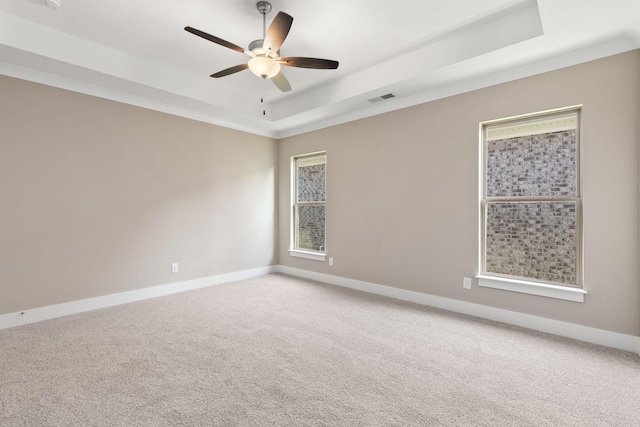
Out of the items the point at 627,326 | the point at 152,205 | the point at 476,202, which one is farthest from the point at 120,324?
the point at 627,326

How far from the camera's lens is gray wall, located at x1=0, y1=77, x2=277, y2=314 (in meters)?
3.14

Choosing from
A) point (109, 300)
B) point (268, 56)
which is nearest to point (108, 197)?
point (109, 300)

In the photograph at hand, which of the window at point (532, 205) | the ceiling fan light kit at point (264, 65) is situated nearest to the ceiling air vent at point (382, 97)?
the window at point (532, 205)

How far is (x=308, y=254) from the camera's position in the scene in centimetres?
519

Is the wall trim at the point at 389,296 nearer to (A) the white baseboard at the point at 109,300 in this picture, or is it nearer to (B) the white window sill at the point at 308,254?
(A) the white baseboard at the point at 109,300

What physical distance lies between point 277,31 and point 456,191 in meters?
2.55

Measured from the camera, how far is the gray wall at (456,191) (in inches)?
103

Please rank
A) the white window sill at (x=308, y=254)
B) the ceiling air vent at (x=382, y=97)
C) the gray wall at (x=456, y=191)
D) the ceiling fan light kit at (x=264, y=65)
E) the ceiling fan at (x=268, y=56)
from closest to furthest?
the ceiling fan at (x=268, y=56), the ceiling fan light kit at (x=264, y=65), the gray wall at (x=456, y=191), the ceiling air vent at (x=382, y=97), the white window sill at (x=308, y=254)

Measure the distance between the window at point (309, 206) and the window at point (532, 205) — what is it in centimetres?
249

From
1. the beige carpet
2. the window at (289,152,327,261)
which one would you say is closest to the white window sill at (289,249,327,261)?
the window at (289,152,327,261)

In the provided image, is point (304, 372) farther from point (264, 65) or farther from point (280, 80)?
point (280, 80)

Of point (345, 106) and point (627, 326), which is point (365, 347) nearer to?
point (627, 326)

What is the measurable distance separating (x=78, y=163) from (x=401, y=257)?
159 inches

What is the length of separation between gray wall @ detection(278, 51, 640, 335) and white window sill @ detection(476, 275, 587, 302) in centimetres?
6
